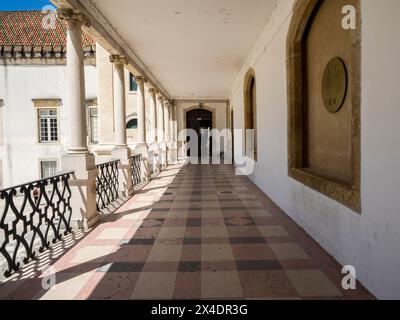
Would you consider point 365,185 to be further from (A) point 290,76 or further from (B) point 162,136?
(B) point 162,136

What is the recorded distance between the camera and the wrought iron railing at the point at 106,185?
657 cm

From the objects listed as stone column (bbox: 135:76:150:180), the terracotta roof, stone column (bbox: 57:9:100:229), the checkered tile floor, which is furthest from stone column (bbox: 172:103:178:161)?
stone column (bbox: 57:9:100:229)

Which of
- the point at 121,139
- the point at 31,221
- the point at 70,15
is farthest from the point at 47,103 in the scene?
the point at 31,221

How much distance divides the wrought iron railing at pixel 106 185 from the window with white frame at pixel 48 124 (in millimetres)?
15528

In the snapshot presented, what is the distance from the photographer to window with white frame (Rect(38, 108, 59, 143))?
2098 centimetres

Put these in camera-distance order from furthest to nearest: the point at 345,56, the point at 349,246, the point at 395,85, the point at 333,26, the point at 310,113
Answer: the point at 310,113
the point at 333,26
the point at 345,56
the point at 349,246
the point at 395,85

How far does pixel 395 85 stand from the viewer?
2.43 meters

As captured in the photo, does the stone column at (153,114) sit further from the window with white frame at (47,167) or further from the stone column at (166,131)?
the window with white frame at (47,167)

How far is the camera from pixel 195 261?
373cm

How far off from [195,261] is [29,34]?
23.7 m

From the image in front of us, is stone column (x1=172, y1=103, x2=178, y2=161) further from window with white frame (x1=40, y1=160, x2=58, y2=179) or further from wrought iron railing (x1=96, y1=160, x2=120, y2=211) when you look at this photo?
wrought iron railing (x1=96, y1=160, x2=120, y2=211)

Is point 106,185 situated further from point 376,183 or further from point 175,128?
point 175,128

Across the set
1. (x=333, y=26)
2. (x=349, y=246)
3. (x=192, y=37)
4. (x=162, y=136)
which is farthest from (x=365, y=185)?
(x=162, y=136)
